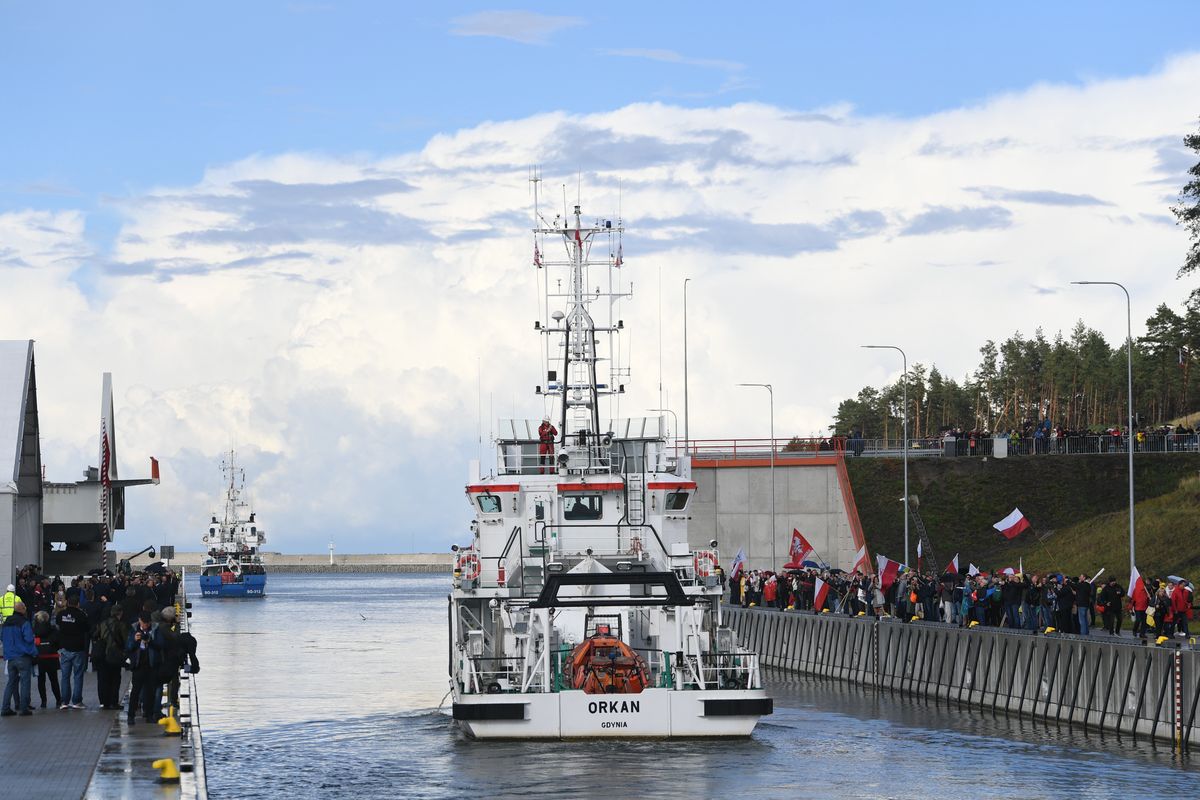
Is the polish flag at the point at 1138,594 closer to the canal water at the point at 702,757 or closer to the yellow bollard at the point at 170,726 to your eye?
the canal water at the point at 702,757

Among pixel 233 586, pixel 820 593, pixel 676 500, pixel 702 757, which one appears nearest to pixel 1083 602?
pixel 676 500

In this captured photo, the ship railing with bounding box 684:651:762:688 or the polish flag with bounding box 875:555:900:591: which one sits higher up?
the polish flag with bounding box 875:555:900:591

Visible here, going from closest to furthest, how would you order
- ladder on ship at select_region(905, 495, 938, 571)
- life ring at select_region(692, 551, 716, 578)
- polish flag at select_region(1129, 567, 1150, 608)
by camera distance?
life ring at select_region(692, 551, 716, 578)
polish flag at select_region(1129, 567, 1150, 608)
ladder on ship at select_region(905, 495, 938, 571)

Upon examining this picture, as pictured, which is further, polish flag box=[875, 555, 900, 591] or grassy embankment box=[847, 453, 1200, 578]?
grassy embankment box=[847, 453, 1200, 578]

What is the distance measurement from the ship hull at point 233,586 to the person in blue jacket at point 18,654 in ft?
394

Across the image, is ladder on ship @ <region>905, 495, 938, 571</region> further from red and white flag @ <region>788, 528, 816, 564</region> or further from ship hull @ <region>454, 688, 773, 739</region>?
ship hull @ <region>454, 688, 773, 739</region>

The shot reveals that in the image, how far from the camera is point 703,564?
3725 centimetres

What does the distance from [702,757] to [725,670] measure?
3.25 meters

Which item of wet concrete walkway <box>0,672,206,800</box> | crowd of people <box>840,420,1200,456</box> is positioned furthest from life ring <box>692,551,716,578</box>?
crowd of people <box>840,420,1200,456</box>

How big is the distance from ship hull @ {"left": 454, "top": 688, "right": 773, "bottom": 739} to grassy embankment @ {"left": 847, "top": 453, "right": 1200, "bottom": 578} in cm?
4276

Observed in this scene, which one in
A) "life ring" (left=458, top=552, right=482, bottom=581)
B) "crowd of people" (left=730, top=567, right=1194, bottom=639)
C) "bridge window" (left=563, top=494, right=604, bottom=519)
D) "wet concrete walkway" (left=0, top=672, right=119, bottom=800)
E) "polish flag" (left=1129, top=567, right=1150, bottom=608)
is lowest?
"wet concrete walkway" (left=0, top=672, right=119, bottom=800)

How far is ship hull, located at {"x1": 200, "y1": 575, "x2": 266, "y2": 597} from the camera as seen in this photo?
147 m

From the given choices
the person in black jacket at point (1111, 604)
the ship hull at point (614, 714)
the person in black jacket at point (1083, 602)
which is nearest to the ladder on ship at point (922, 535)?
the person in black jacket at point (1111, 604)

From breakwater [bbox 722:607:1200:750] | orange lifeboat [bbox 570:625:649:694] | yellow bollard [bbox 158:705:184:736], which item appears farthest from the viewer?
orange lifeboat [bbox 570:625:649:694]
